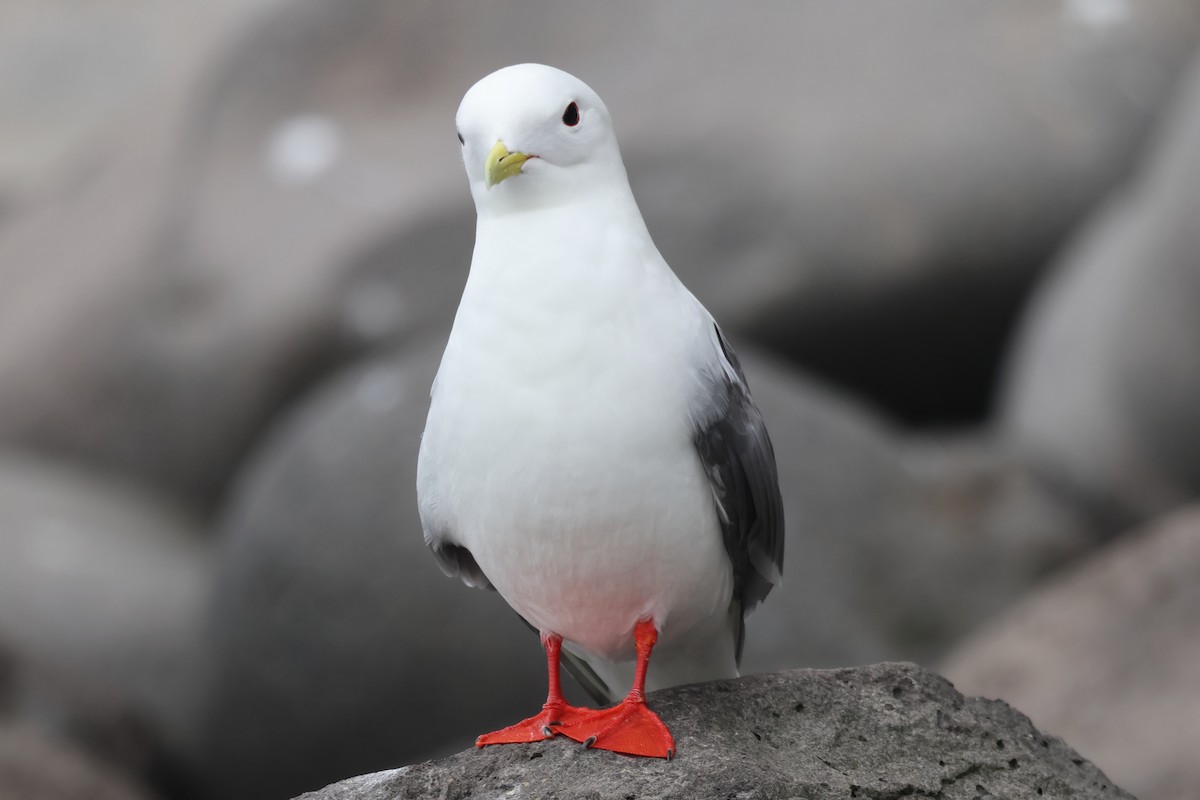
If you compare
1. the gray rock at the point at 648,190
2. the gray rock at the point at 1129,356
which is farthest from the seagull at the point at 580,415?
the gray rock at the point at 648,190

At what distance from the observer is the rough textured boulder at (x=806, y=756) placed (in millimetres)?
3070

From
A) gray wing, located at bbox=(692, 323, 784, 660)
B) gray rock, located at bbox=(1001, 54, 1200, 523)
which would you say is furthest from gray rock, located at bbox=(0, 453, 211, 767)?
gray wing, located at bbox=(692, 323, 784, 660)

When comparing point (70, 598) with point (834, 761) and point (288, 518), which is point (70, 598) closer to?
point (288, 518)

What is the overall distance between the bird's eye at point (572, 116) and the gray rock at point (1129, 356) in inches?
180

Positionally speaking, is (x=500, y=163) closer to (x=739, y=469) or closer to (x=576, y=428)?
(x=576, y=428)

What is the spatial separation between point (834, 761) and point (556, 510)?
80cm

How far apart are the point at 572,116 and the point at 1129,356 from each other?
15.7ft

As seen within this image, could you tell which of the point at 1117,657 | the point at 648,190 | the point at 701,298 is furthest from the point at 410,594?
the point at 648,190

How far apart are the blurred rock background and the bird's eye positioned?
3.13m

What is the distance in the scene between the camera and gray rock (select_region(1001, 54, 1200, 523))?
7.02 m

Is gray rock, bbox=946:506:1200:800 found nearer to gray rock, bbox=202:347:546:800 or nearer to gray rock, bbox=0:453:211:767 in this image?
gray rock, bbox=202:347:546:800

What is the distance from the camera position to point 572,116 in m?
3.13

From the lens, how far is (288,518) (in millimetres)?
6664

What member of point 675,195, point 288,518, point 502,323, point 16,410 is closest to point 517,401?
point 502,323
